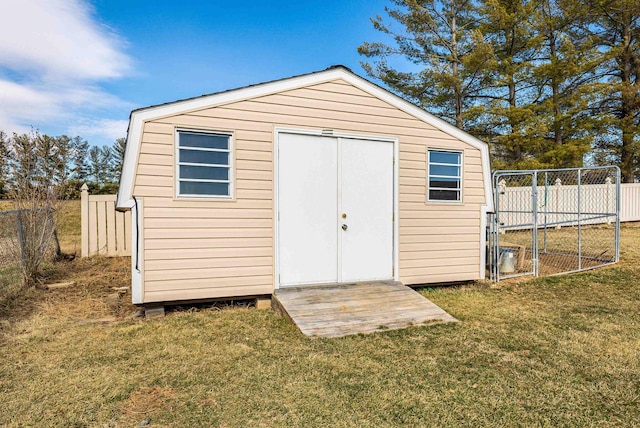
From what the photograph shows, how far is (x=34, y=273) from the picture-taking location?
21.0ft

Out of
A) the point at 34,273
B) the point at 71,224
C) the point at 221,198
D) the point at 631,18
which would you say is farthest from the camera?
the point at 631,18

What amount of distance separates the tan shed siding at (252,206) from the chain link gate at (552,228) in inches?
57.2

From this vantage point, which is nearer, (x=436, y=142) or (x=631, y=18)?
(x=436, y=142)

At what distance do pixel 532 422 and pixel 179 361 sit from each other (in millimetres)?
2801

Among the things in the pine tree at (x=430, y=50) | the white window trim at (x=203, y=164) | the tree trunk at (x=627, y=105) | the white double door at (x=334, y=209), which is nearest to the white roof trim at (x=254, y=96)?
the white window trim at (x=203, y=164)

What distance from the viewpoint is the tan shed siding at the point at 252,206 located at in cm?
461

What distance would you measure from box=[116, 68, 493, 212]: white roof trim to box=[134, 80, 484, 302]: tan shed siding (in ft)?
0.25

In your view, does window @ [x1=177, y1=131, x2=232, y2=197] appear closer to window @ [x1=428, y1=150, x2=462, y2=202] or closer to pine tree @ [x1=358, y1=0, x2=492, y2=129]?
window @ [x1=428, y1=150, x2=462, y2=202]

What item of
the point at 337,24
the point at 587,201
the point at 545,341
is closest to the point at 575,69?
the point at 587,201

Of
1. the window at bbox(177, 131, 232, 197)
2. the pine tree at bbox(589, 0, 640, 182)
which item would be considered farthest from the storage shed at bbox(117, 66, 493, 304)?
the pine tree at bbox(589, 0, 640, 182)

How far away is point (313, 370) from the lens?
3066 mm

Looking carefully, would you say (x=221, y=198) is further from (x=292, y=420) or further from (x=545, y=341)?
(x=545, y=341)

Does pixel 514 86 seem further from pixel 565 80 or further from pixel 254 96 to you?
pixel 254 96

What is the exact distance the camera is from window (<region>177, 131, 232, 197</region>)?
186 inches
